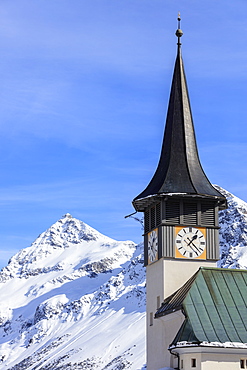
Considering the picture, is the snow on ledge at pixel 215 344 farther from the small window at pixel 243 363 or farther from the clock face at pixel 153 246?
the clock face at pixel 153 246

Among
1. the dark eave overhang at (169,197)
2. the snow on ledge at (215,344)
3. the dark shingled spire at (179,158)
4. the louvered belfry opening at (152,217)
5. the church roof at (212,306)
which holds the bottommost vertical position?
the snow on ledge at (215,344)

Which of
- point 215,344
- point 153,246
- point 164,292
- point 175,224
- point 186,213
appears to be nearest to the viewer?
point 215,344

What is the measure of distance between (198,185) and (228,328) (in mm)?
→ 10950

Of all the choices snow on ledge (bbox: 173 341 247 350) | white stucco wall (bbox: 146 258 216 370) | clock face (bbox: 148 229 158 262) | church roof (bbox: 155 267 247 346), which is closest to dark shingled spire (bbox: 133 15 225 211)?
clock face (bbox: 148 229 158 262)

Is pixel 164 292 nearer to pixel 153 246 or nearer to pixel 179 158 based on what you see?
pixel 153 246

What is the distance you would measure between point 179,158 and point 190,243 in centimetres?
604

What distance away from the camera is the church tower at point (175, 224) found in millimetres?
50719

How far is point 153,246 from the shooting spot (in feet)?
172

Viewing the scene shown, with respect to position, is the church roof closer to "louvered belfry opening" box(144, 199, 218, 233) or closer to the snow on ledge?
the snow on ledge

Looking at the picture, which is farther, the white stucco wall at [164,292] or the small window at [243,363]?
the white stucco wall at [164,292]

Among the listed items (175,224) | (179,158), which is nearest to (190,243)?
(175,224)

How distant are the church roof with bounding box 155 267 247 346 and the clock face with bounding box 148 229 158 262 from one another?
321 centimetres

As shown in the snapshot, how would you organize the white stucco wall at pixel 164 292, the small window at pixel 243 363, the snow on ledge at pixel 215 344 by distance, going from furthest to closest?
the white stucco wall at pixel 164 292 < the small window at pixel 243 363 < the snow on ledge at pixel 215 344

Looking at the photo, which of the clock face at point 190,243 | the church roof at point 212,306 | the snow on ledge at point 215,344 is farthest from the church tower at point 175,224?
the snow on ledge at point 215,344
